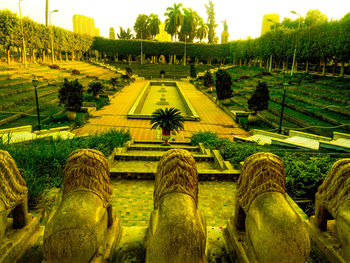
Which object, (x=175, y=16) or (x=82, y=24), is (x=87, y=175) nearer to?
(x=175, y=16)

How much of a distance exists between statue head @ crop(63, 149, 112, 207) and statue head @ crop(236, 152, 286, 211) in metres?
1.67

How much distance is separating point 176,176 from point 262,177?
99 cm

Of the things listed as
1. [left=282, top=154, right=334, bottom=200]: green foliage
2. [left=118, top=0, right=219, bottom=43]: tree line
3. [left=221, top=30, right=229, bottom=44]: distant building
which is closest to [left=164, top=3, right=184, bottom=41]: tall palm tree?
[left=118, top=0, right=219, bottom=43]: tree line

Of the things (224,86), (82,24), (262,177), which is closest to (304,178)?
(262,177)

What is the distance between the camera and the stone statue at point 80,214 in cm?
215

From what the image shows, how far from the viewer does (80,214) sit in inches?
93.4

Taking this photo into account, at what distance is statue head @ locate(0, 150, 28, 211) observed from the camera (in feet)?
9.04

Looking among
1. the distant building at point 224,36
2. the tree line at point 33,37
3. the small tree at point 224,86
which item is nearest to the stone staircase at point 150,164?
the small tree at point 224,86

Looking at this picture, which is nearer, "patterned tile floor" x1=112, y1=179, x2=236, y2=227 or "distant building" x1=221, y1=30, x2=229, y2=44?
"patterned tile floor" x1=112, y1=179, x2=236, y2=227

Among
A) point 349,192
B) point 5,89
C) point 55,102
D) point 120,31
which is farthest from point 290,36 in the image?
point 120,31

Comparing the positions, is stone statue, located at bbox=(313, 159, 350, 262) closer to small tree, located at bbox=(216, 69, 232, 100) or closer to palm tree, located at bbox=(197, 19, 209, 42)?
small tree, located at bbox=(216, 69, 232, 100)

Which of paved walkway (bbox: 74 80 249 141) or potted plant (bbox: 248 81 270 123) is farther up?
potted plant (bbox: 248 81 270 123)

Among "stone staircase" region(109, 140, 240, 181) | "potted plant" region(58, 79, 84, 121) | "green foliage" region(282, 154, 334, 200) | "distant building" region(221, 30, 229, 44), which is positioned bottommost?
"stone staircase" region(109, 140, 240, 181)

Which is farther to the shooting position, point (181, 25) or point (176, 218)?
point (181, 25)
